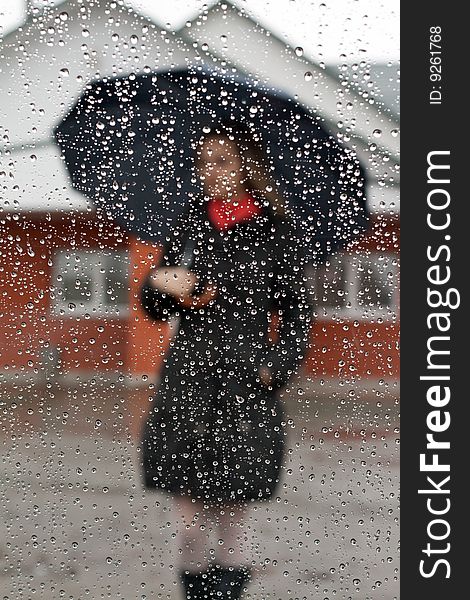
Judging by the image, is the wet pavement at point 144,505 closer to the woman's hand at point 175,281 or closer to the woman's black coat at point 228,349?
the woman's black coat at point 228,349

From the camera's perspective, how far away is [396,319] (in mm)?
1132

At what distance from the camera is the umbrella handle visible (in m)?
1.13

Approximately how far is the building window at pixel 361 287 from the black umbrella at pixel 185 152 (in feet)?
0.14

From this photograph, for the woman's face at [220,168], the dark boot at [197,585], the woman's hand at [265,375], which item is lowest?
the dark boot at [197,585]

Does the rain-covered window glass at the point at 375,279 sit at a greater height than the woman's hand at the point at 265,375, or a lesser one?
greater

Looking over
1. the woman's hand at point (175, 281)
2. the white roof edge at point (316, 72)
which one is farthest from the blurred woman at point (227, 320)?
the white roof edge at point (316, 72)

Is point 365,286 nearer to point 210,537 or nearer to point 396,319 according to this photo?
point 396,319

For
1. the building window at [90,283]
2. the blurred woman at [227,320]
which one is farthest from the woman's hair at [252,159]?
the building window at [90,283]

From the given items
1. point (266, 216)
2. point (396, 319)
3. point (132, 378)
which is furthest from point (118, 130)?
point (396, 319)

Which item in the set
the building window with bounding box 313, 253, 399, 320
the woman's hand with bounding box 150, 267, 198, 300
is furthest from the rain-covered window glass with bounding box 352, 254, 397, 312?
the woman's hand with bounding box 150, 267, 198, 300

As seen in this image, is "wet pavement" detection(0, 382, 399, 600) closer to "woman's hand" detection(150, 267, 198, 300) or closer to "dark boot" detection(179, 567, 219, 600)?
"dark boot" detection(179, 567, 219, 600)

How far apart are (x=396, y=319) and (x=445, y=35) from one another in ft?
1.64

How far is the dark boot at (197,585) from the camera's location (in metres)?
1.19

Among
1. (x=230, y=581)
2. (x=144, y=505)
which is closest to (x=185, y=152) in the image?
(x=144, y=505)
